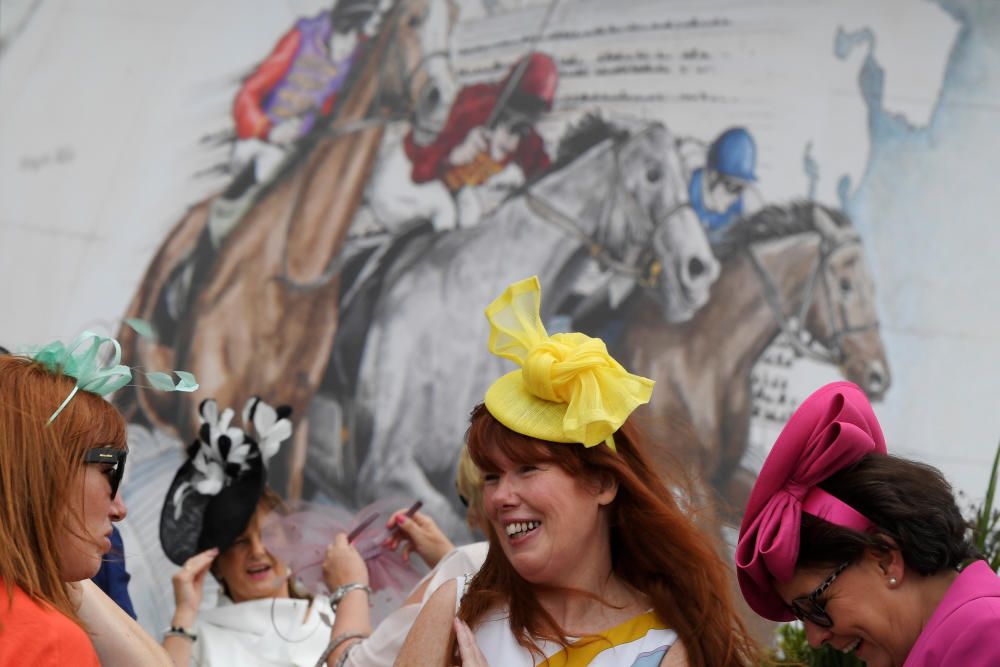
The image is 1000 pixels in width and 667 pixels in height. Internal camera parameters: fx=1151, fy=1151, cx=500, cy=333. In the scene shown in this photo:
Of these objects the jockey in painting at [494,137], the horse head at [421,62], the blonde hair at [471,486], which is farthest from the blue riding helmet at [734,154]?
the blonde hair at [471,486]

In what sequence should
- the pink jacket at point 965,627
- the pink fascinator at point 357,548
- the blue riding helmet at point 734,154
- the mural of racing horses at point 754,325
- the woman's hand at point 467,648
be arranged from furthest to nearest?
the blue riding helmet at point 734,154 < the mural of racing horses at point 754,325 < the pink fascinator at point 357,548 < the woman's hand at point 467,648 < the pink jacket at point 965,627

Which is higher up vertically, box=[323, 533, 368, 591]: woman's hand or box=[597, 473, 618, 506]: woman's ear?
box=[597, 473, 618, 506]: woman's ear

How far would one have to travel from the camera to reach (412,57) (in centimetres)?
495

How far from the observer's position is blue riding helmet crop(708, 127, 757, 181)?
459 centimetres

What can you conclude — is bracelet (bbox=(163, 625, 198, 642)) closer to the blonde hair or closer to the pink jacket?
the blonde hair

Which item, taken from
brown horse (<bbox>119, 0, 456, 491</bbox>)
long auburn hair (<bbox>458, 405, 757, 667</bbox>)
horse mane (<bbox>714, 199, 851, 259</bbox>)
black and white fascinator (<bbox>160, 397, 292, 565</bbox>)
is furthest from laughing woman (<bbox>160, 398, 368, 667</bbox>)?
horse mane (<bbox>714, 199, 851, 259</bbox>)

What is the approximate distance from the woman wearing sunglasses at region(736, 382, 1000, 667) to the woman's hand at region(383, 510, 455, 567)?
1.32 m

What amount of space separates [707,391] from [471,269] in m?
1.06

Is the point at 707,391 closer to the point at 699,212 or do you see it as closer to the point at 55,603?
the point at 699,212

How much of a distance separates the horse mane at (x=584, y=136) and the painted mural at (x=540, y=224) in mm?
11

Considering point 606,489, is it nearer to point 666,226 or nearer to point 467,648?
point 467,648

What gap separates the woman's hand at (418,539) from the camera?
3014 millimetres

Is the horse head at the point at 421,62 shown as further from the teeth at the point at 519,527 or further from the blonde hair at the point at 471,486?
the teeth at the point at 519,527

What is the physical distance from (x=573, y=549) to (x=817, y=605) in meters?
0.46
